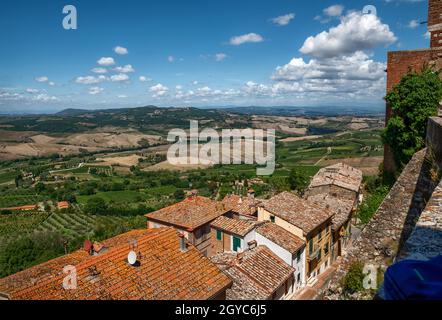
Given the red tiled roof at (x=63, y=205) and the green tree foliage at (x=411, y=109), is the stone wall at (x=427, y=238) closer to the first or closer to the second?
the green tree foliage at (x=411, y=109)

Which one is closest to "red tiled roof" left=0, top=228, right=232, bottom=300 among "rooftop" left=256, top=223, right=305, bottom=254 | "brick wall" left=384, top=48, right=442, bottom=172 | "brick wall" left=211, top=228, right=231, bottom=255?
"rooftop" left=256, top=223, right=305, bottom=254

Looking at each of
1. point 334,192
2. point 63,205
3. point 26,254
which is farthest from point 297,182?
point 63,205

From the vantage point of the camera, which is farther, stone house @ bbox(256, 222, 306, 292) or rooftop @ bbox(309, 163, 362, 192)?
rooftop @ bbox(309, 163, 362, 192)

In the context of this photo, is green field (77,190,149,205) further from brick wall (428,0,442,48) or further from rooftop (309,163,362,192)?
brick wall (428,0,442,48)

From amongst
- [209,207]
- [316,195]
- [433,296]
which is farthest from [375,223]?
[316,195]

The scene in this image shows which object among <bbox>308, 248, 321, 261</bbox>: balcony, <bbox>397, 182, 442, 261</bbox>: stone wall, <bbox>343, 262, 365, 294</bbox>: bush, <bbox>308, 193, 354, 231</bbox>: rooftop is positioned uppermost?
<bbox>397, 182, 442, 261</bbox>: stone wall

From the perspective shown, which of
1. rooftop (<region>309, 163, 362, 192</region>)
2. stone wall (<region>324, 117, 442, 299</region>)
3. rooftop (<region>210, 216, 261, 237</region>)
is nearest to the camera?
stone wall (<region>324, 117, 442, 299</region>)
